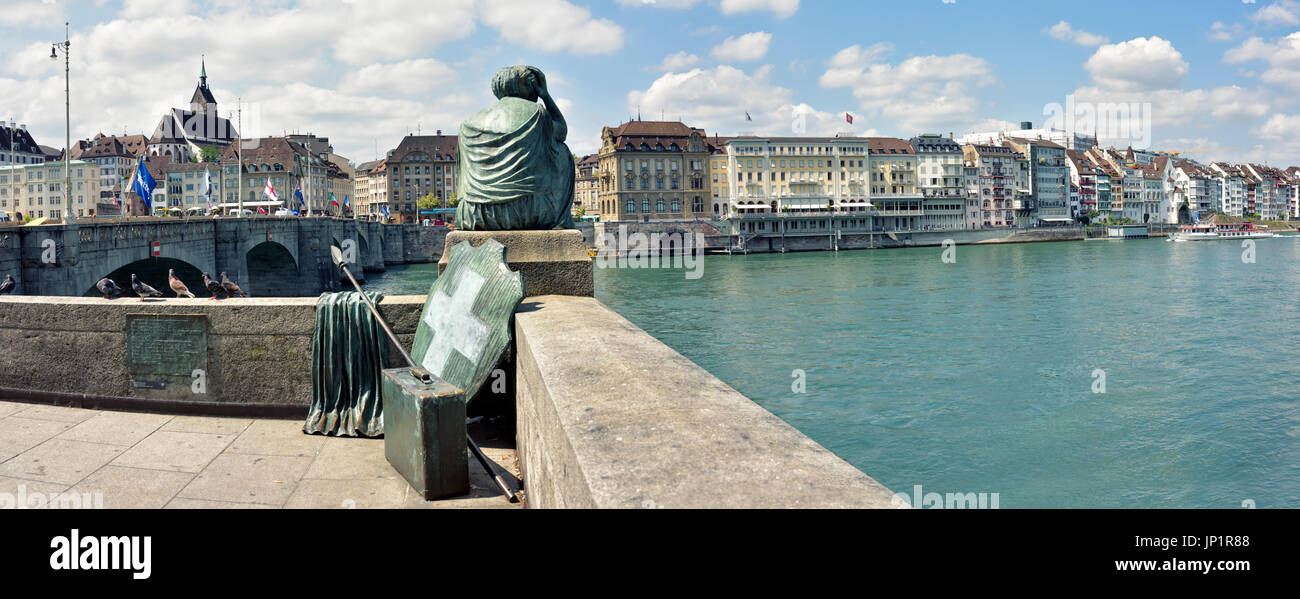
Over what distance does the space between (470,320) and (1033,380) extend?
1789 centimetres

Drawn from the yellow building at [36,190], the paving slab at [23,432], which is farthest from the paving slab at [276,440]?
the yellow building at [36,190]

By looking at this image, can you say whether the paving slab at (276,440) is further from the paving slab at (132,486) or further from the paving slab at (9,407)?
the paving slab at (9,407)

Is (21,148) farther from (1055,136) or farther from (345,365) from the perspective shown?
(1055,136)

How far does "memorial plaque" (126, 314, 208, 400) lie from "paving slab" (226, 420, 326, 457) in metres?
0.64

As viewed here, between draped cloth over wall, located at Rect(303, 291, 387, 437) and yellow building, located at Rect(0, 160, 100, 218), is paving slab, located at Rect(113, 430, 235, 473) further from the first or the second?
yellow building, located at Rect(0, 160, 100, 218)

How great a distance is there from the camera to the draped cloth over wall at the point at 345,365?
6.09 meters

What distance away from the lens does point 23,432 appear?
227 inches

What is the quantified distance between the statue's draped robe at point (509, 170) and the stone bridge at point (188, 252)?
1834 cm

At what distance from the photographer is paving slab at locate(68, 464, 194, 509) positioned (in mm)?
4617
